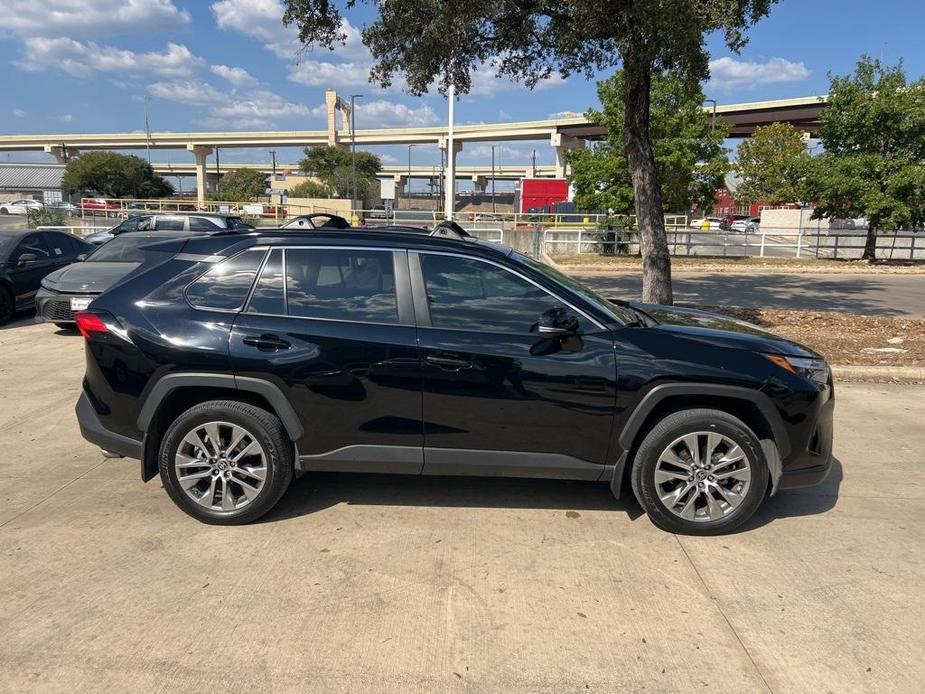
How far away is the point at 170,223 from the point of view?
553 inches

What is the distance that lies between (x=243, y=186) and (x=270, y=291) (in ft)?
298

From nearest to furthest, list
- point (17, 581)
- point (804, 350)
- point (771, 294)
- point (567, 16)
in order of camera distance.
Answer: point (17, 581)
point (804, 350)
point (567, 16)
point (771, 294)

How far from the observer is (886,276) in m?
20.2

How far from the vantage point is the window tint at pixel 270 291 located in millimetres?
3982

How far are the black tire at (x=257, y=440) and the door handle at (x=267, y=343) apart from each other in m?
0.35

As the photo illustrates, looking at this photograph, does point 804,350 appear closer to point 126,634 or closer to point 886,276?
point 126,634

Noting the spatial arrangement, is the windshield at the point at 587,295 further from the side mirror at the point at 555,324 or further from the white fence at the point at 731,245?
the white fence at the point at 731,245

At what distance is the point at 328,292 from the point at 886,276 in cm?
2120

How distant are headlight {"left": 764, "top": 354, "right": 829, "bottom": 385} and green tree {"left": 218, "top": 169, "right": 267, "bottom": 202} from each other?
85.5m

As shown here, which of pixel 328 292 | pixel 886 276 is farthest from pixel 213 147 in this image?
pixel 328 292

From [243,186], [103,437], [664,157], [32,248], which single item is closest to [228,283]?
[103,437]

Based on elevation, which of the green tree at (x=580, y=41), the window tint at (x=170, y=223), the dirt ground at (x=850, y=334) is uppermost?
the green tree at (x=580, y=41)

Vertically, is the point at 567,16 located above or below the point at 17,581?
above

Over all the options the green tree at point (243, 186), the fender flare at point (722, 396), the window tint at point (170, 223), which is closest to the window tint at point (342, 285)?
the fender flare at point (722, 396)
